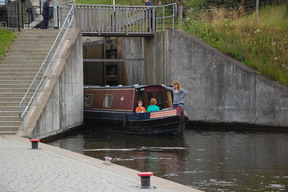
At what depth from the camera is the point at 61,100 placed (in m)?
21.0

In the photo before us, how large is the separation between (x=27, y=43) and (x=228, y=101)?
29.9ft

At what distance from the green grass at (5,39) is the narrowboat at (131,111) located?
4357 millimetres

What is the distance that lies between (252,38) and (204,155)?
1087 centimetres

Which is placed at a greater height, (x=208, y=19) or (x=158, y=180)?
(x=208, y=19)

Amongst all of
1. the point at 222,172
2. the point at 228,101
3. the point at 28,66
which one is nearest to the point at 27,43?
the point at 28,66

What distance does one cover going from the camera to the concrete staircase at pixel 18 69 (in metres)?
18.5

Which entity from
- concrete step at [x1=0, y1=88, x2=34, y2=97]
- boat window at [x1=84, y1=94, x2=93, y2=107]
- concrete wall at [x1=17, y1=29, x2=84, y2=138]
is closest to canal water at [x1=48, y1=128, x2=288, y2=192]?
concrete wall at [x1=17, y1=29, x2=84, y2=138]

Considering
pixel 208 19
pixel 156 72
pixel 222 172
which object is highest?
pixel 208 19

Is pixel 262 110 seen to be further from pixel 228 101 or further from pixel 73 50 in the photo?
pixel 73 50

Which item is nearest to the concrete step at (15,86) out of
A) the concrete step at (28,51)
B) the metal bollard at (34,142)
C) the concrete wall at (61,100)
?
the concrete wall at (61,100)

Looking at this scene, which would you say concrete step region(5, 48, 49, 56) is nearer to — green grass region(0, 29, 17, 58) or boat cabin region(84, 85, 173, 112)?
green grass region(0, 29, 17, 58)

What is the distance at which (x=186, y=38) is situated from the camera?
26.1 metres

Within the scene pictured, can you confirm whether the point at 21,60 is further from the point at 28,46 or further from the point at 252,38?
the point at 252,38

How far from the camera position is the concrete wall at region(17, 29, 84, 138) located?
59.3 feet
